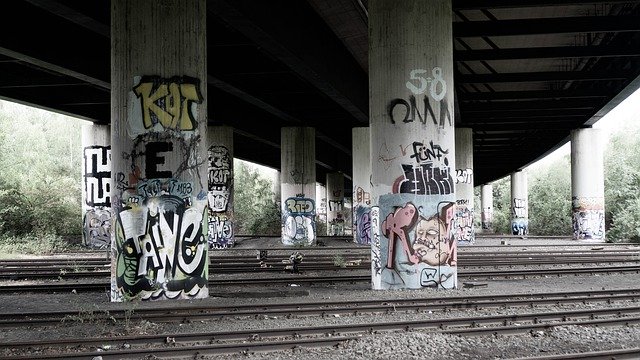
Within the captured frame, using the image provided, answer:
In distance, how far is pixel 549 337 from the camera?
9.13 metres

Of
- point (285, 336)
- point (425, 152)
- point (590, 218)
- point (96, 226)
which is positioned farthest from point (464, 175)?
point (285, 336)

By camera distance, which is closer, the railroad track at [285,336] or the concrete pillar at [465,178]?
the railroad track at [285,336]

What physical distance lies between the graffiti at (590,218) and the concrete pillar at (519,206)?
2146cm

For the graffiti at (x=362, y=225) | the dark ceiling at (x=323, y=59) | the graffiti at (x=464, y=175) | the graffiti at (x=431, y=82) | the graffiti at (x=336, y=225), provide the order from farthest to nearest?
the graffiti at (x=336, y=225) < the graffiti at (x=464, y=175) < the graffiti at (x=362, y=225) < the dark ceiling at (x=323, y=59) < the graffiti at (x=431, y=82)

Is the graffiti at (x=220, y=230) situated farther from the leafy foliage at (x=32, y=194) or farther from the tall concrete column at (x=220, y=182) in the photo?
the leafy foliage at (x=32, y=194)

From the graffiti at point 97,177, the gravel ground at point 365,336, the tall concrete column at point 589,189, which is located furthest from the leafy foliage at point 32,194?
the tall concrete column at point 589,189

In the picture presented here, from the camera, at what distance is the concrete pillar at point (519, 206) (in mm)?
59500

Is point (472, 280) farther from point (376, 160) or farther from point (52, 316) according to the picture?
point (52, 316)

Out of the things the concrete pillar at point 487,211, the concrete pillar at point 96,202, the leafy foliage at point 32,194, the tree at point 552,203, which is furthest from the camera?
the concrete pillar at point 487,211

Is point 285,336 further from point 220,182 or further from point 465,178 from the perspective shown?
point 465,178

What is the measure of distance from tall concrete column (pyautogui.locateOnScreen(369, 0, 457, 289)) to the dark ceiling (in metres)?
3.52

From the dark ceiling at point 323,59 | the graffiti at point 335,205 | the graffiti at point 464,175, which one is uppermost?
the dark ceiling at point 323,59

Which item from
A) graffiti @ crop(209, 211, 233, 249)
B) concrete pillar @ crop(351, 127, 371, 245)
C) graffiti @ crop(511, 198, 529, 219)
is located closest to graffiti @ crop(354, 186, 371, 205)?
concrete pillar @ crop(351, 127, 371, 245)

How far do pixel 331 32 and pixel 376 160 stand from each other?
8.27 metres
